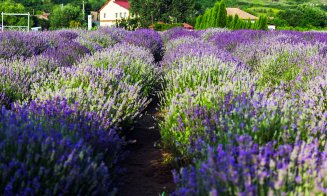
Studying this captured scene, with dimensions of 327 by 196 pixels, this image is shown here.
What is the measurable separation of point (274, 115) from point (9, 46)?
6.19 meters

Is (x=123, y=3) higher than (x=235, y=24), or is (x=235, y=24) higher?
(x=123, y=3)

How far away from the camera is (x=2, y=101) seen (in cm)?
456

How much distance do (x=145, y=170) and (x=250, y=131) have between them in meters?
1.47

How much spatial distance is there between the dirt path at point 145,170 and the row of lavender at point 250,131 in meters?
0.22

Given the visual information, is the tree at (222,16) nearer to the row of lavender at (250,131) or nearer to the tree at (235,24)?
the tree at (235,24)

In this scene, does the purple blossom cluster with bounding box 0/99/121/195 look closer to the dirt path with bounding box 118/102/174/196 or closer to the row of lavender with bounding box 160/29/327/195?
the row of lavender with bounding box 160/29/327/195

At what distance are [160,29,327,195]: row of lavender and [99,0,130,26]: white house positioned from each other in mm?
71149

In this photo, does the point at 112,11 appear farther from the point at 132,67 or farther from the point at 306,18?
the point at 132,67

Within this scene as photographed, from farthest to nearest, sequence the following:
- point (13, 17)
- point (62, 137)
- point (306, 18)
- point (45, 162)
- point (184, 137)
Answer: point (13, 17) → point (306, 18) → point (184, 137) → point (62, 137) → point (45, 162)

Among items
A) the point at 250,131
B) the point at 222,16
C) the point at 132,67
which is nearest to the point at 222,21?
the point at 222,16

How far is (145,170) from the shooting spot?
4.10 m

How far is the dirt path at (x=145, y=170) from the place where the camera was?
3574 millimetres

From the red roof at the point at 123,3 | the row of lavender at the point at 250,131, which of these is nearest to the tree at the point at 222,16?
the row of lavender at the point at 250,131

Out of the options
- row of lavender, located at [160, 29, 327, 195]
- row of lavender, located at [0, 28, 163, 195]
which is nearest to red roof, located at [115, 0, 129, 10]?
row of lavender, located at [160, 29, 327, 195]
